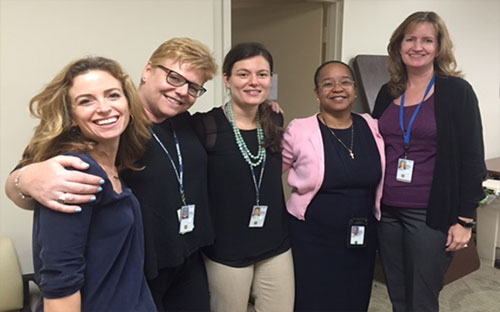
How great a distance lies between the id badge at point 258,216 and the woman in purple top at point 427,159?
580 mm

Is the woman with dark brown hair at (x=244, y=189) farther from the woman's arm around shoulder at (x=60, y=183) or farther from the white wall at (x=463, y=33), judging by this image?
the white wall at (x=463, y=33)

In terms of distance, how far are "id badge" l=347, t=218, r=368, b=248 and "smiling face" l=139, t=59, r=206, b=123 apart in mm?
932

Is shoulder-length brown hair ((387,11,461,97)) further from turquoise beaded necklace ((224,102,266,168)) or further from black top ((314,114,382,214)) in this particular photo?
turquoise beaded necklace ((224,102,266,168))

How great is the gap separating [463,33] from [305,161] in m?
3.18

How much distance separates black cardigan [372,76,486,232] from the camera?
5.27ft

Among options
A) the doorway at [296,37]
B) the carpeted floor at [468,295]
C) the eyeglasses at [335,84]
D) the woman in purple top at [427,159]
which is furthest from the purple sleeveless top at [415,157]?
the doorway at [296,37]

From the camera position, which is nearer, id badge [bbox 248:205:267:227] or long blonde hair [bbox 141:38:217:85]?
long blonde hair [bbox 141:38:217:85]

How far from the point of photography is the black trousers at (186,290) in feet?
4.76

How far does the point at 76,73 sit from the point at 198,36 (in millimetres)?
1435

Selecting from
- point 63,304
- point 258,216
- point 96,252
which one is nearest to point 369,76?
point 258,216

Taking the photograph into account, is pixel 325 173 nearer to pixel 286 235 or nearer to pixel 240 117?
pixel 286 235

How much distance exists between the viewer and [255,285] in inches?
66.7

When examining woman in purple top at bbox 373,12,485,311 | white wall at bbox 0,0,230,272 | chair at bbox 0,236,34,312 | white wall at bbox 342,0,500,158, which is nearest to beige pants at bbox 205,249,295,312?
woman in purple top at bbox 373,12,485,311

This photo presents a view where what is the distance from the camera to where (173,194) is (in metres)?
1.34
